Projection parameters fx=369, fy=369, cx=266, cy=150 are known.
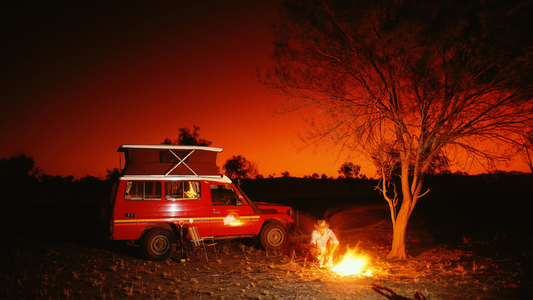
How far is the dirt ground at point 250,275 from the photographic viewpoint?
6.21 m

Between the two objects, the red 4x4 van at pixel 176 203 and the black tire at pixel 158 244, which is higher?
the red 4x4 van at pixel 176 203

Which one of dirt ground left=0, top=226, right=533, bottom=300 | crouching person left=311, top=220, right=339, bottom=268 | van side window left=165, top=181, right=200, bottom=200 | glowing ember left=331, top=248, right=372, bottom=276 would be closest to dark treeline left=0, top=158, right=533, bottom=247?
dirt ground left=0, top=226, right=533, bottom=300

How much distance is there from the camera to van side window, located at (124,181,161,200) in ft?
29.9

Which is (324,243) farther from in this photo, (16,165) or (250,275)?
(16,165)

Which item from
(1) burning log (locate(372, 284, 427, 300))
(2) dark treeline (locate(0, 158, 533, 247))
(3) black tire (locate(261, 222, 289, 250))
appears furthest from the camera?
(2) dark treeline (locate(0, 158, 533, 247))

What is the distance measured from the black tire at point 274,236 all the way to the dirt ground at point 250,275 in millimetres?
260

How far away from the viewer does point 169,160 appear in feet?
31.5

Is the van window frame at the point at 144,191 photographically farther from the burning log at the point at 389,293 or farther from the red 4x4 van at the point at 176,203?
the burning log at the point at 389,293

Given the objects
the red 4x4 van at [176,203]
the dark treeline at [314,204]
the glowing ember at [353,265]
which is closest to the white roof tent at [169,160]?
the red 4x4 van at [176,203]

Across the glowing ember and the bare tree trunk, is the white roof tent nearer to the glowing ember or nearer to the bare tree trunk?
the glowing ember

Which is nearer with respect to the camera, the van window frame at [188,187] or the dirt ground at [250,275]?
the dirt ground at [250,275]

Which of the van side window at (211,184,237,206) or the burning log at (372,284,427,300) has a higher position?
the van side window at (211,184,237,206)

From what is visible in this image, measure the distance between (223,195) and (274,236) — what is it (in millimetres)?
1861

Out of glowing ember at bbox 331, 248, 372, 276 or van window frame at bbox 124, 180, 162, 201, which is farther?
van window frame at bbox 124, 180, 162, 201
